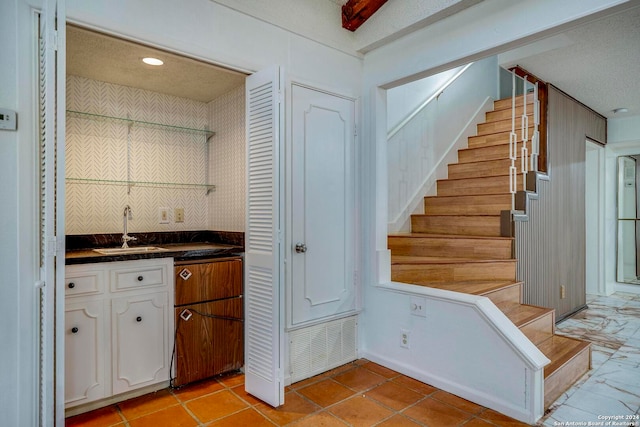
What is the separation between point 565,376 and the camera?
2.40 meters

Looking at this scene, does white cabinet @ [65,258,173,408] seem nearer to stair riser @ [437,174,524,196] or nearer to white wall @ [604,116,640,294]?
stair riser @ [437,174,524,196]

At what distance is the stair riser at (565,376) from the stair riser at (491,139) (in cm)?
217

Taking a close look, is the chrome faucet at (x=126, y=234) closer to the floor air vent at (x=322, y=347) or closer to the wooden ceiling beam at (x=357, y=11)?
the floor air vent at (x=322, y=347)

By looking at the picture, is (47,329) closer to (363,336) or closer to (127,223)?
(127,223)

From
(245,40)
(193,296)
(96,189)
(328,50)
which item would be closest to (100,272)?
(193,296)

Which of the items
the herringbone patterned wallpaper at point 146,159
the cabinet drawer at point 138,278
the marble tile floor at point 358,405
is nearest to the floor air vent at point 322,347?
the marble tile floor at point 358,405

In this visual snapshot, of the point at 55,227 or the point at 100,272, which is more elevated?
the point at 55,227

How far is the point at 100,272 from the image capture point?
7.15 feet

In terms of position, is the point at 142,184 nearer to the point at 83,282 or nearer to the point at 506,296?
the point at 83,282

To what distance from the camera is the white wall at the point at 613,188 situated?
5066 millimetres

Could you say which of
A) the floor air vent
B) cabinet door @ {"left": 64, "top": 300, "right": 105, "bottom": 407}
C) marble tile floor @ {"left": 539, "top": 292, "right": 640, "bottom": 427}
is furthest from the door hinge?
marble tile floor @ {"left": 539, "top": 292, "right": 640, "bottom": 427}

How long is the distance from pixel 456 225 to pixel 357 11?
202 centimetres

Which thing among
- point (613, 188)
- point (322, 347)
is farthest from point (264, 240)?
point (613, 188)

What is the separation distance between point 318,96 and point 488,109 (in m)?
2.95
